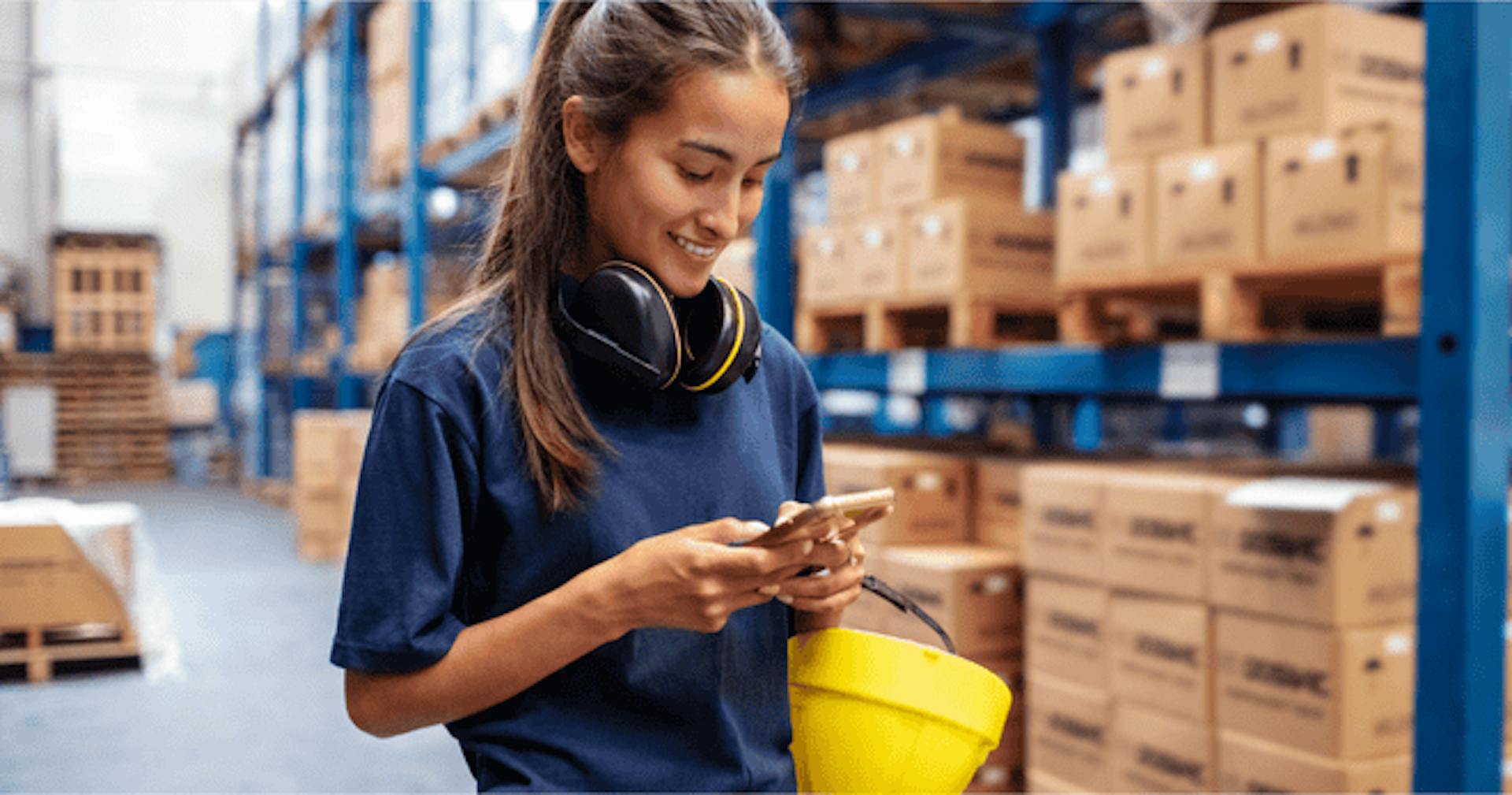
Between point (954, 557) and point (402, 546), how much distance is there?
2.78 meters

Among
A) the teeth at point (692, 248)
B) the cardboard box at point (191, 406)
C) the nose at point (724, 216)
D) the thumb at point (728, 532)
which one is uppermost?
the nose at point (724, 216)

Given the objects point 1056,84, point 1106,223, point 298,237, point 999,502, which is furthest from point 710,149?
point 298,237

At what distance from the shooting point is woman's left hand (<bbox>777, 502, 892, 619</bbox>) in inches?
43.8

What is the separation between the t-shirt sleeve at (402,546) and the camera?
1068 mm

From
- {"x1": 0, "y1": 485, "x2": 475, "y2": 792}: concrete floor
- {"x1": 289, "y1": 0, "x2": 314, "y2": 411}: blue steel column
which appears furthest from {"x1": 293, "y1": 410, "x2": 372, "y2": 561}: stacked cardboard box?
{"x1": 289, "y1": 0, "x2": 314, "y2": 411}: blue steel column

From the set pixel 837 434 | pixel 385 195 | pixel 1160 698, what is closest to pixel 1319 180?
pixel 1160 698

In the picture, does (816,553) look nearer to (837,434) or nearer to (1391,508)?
(1391,508)

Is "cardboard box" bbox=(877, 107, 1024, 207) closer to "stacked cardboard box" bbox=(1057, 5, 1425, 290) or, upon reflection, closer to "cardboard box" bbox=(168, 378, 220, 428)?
"stacked cardboard box" bbox=(1057, 5, 1425, 290)

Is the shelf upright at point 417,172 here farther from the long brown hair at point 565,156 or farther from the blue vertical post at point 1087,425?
the long brown hair at point 565,156

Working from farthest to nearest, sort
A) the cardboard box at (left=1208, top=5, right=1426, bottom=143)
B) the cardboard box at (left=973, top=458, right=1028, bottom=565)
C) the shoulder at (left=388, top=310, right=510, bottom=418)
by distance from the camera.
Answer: the cardboard box at (left=973, top=458, right=1028, bottom=565), the cardboard box at (left=1208, top=5, right=1426, bottom=143), the shoulder at (left=388, top=310, right=510, bottom=418)

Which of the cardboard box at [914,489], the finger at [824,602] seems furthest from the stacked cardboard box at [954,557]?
the finger at [824,602]

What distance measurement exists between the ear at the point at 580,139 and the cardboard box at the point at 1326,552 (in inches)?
70.7

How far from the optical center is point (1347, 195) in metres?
2.65

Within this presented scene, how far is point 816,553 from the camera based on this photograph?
110 centimetres
